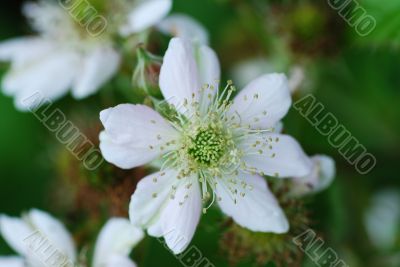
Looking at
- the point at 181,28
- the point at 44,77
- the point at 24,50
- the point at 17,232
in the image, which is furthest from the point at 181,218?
the point at 24,50

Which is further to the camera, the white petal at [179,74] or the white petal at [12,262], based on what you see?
the white petal at [12,262]

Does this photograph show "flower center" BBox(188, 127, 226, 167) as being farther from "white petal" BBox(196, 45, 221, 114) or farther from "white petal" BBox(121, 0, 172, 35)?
"white petal" BBox(121, 0, 172, 35)

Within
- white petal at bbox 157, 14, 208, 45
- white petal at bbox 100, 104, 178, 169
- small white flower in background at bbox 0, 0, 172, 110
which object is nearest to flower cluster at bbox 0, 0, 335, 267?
white petal at bbox 100, 104, 178, 169

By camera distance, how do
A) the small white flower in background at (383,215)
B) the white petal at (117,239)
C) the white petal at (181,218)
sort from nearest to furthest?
1. the white petal at (181,218)
2. the white petal at (117,239)
3. the small white flower in background at (383,215)

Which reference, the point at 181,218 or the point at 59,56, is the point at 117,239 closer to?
the point at 181,218

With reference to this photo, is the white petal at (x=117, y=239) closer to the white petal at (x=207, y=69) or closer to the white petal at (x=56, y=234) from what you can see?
the white petal at (x=56, y=234)

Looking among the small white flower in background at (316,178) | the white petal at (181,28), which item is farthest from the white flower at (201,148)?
the white petal at (181,28)

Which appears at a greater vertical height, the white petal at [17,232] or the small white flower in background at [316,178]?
the small white flower in background at [316,178]
